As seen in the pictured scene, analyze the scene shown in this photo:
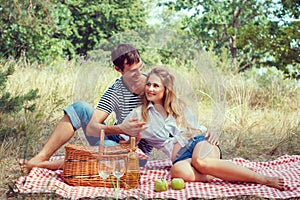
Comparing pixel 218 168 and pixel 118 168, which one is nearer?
pixel 118 168

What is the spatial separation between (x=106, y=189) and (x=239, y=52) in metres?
9.50

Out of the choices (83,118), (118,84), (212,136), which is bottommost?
(212,136)

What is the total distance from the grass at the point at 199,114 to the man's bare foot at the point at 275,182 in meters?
0.46

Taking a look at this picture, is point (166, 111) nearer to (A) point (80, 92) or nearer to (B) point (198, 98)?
(B) point (198, 98)

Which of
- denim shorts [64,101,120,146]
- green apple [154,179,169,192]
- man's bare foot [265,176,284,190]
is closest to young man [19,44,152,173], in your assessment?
denim shorts [64,101,120,146]

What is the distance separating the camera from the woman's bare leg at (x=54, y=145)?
139 inches

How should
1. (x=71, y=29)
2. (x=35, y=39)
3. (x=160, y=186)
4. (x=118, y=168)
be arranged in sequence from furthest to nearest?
(x=71, y=29), (x=35, y=39), (x=160, y=186), (x=118, y=168)

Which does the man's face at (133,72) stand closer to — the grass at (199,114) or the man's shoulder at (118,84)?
the man's shoulder at (118,84)

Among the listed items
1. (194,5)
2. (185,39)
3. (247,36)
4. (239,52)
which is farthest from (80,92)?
(239,52)

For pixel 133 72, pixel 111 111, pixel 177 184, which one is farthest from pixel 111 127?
pixel 177 184

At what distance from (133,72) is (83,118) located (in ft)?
1.87

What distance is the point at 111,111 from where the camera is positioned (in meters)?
3.30

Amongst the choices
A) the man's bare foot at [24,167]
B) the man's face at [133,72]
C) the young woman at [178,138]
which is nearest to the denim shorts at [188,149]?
the young woman at [178,138]

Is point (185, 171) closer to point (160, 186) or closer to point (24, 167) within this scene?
point (160, 186)
